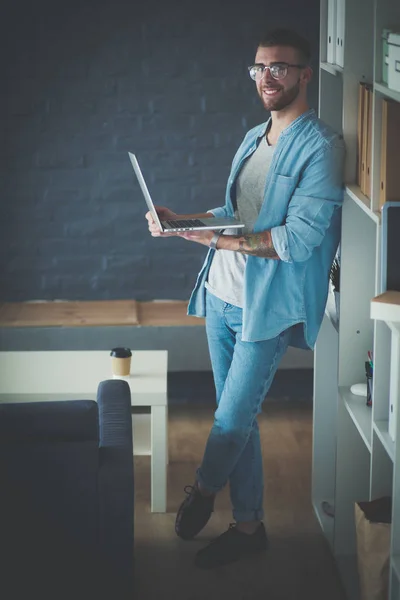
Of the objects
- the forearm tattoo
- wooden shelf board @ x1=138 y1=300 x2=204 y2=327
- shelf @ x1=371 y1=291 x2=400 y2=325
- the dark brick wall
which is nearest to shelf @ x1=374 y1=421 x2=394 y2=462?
shelf @ x1=371 y1=291 x2=400 y2=325

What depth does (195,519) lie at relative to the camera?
3.82m

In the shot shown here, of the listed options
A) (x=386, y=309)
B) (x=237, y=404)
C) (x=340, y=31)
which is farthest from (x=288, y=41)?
(x=237, y=404)

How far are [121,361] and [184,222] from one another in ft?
2.92

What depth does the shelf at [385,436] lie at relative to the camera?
9.21 ft

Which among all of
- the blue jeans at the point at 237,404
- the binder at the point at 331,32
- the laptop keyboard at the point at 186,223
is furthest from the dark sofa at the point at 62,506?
the binder at the point at 331,32

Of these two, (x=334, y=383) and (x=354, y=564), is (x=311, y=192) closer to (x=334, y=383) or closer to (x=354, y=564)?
(x=334, y=383)

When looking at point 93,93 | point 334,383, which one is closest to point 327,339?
point 334,383

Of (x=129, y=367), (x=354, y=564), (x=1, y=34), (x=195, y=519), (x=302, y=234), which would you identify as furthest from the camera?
(x=1, y=34)

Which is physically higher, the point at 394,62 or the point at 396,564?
the point at 394,62

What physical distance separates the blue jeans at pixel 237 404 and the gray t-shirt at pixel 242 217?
0.18 ft

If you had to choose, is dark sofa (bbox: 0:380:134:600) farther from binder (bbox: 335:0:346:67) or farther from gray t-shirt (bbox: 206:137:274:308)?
binder (bbox: 335:0:346:67)

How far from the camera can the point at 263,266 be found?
135 inches

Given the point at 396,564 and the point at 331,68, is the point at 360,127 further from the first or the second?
the point at 396,564

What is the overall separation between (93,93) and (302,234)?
2335mm
